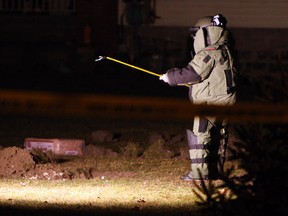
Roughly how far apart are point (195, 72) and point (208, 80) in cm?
20

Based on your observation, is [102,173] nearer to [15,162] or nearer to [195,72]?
[15,162]

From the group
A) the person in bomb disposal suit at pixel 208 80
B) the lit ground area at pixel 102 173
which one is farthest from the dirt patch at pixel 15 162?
the person in bomb disposal suit at pixel 208 80

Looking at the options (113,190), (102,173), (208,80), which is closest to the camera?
(113,190)

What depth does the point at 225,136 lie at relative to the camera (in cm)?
1039

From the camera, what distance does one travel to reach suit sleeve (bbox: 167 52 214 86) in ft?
32.3

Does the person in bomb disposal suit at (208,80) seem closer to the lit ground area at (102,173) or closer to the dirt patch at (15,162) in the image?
the lit ground area at (102,173)

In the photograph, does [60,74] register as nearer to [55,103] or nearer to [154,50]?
[154,50]

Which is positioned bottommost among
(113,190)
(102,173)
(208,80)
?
(102,173)

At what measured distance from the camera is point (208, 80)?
Result: 10.0 meters

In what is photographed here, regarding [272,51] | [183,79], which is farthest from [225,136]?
[272,51]

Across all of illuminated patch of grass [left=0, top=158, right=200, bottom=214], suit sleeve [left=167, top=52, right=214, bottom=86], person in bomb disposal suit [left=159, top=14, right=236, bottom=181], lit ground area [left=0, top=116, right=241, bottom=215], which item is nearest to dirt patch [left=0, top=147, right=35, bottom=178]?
lit ground area [left=0, top=116, right=241, bottom=215]

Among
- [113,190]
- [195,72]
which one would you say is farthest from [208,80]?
[113,190]

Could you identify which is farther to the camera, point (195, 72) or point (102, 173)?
point (102, 173)

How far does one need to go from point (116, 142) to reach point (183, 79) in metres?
3.64
